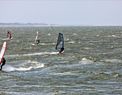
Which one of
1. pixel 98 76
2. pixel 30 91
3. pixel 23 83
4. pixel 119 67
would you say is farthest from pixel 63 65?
pixel 30 91

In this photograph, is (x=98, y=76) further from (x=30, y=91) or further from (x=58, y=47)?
(x=58, y=47)

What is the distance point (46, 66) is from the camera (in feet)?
139

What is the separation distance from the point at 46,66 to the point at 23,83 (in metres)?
11.1

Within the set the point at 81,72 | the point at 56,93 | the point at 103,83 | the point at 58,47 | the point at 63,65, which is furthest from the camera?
the point at 58,47

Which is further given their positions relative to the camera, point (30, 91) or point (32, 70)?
point (32, 70)

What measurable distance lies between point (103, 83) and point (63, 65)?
12.4 metres

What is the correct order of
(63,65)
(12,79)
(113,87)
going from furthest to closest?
1. (63,65)
2. (12,79)
3. (113,87)

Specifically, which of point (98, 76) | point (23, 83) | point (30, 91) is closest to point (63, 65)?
point (98, 76)

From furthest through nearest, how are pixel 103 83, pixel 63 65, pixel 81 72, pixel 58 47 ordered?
pixel 58 47, pixel 63 65, pixel 81 72, pixel 103 83

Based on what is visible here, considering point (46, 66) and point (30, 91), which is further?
point (46, 66)

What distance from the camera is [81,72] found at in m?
37.3

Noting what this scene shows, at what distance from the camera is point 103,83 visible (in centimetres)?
3114

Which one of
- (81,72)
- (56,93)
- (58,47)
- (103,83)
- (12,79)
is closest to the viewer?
(56,93)

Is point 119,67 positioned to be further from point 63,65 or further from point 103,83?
point 103,83
